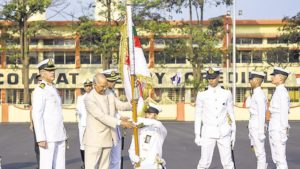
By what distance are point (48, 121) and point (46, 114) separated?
0.33ft

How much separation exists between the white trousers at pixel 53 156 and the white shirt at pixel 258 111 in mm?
4261

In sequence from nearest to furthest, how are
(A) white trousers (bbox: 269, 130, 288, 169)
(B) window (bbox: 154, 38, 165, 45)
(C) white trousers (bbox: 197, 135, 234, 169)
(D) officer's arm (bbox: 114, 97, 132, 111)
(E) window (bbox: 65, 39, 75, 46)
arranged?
(D) officer's arm (bbox: 114, 97, 132, 111), (C) white trousers (bbox: 197, 135, 234, 169), (A) white trousers (bbox: 269, 130, 288, 169), (B) window (bbox: 154, 38, 165, 45), (E) window (bbox: 65, 39, 75, 46)

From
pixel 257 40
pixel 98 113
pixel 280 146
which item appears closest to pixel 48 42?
pixel 257 40

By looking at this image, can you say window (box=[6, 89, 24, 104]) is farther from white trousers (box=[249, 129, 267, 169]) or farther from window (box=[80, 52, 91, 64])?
white trousers (box=[249, 129, 267, 169])

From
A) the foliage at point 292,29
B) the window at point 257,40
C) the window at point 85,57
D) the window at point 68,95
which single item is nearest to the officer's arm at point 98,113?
the foliage at point 292,29

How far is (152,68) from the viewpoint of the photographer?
180 feet

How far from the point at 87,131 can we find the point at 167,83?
1794 inches

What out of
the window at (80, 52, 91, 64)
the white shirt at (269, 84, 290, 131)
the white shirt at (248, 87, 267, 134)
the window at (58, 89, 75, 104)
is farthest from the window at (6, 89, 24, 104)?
the white shirt at (269, 84, 290, 131)

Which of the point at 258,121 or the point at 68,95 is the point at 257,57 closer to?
the point at 68,95

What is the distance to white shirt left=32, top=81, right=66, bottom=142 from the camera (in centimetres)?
893

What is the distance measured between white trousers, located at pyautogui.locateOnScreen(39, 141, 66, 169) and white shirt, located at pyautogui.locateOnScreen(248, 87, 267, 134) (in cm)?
426

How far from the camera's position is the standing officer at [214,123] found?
10.6m

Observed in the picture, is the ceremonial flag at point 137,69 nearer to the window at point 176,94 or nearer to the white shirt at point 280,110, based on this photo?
the white shirt at point 280,110

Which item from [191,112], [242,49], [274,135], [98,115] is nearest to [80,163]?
[274,135]
